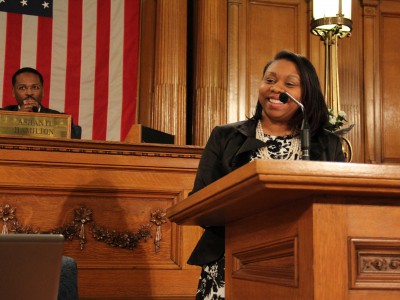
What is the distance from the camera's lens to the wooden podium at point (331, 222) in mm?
1253

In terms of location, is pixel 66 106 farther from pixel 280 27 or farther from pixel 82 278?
pixel 82 278

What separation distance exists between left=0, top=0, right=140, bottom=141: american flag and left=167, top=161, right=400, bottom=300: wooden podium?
4604 millimetres

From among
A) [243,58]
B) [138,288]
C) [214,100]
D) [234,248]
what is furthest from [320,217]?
[243,58]

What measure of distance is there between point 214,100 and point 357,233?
466cm

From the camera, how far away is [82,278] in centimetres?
338

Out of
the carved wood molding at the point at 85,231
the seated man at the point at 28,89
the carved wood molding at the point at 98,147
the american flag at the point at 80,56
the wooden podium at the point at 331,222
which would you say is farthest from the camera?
the american flag at the point at 80,56

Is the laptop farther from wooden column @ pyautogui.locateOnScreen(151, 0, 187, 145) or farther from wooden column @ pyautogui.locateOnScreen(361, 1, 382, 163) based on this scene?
wooden column @ pyautogui.locateOnScreen(361, 1, 382, 163)

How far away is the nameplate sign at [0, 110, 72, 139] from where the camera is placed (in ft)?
12.6

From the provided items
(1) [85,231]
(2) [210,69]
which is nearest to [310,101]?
(1) [85,231]

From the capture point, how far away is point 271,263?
1547mm

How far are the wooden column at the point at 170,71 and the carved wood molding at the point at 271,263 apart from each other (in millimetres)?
4076

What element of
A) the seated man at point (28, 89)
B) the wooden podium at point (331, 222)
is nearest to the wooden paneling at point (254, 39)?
the seated man at point (28, 89)

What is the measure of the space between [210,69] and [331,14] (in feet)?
4.40

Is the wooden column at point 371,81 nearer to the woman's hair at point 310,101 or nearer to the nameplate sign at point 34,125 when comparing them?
the nameplate sign at point 34,125
